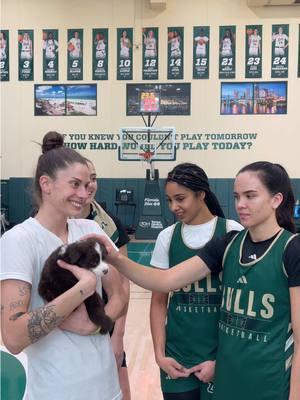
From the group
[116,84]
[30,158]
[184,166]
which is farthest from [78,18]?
[184,166]

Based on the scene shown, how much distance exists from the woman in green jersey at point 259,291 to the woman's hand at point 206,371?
15 cm

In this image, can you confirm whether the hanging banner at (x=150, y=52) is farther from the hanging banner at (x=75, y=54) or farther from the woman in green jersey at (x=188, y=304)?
the woman in green jersey at (x=188, y=304)

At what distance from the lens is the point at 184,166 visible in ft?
5.86

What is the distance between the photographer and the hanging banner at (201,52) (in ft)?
30.4

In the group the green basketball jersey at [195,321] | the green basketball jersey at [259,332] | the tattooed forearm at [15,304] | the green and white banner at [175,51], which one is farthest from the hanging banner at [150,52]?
the tattooed forearm at [15,304]

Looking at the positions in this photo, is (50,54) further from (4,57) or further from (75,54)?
(4,57)

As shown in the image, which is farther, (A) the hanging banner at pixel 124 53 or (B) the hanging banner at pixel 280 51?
(A) the hanging banner at pixel 124 53

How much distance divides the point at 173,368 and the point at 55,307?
0.65m

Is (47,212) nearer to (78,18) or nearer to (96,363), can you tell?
(96,363)

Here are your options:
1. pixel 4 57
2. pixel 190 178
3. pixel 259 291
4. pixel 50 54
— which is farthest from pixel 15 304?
pixel 4 57

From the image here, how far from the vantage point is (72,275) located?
48.1 inches

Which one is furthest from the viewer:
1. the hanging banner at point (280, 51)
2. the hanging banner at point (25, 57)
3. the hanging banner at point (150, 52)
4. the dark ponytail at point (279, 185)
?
the hanging banner at point (25, 57)

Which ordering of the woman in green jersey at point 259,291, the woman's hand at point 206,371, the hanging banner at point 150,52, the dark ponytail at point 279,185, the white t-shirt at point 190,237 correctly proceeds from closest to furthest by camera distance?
the woman in green jersey at point 259,291
the dark ponytail at point 279,185
the woman's hand at point 206,371
the white t-shirt at point 190,237
the hanging banner at point 150,52

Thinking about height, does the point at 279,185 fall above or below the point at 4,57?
below
